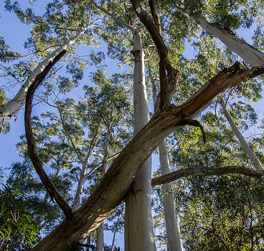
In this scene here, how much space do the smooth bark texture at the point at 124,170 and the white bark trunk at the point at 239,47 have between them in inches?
52.1

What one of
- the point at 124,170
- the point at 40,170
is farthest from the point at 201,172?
the point at 40,170

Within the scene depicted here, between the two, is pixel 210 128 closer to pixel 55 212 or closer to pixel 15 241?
pixel 55 212

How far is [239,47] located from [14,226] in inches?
181

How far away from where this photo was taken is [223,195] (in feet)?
11.1

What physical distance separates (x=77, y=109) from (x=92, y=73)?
2.01 metres

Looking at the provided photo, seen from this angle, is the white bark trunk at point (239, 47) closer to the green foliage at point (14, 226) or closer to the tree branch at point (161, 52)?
the tree branch at point (161, 52)

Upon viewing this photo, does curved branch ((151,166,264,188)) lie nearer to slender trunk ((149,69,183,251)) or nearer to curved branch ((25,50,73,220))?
slender trunk ((149,69,183,251))

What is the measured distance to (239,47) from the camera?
172 inches

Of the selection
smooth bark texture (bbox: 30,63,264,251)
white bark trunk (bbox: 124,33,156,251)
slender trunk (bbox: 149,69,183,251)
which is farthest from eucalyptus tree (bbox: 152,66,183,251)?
smooth bark texture (bbox: 30,63,264,251)

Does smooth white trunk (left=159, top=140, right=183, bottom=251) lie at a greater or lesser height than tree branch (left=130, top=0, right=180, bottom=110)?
lesser

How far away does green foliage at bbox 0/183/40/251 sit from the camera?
1986 mm

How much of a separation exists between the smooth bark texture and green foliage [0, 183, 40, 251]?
1.42 feet

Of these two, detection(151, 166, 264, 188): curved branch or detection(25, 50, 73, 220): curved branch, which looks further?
detection(151, 166, 264, 188): curved branch

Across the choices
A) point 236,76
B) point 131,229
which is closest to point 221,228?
point 131,229
